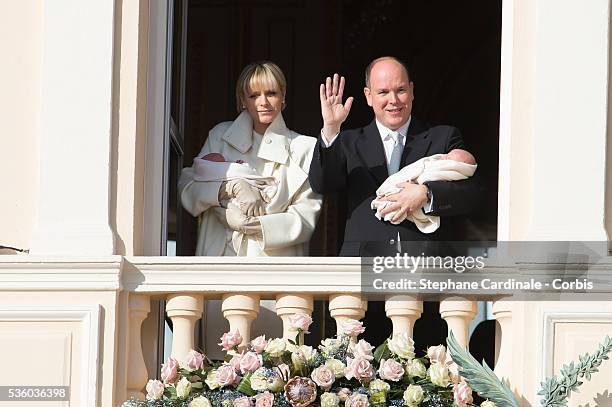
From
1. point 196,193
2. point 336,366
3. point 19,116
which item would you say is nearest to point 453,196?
point 336,366

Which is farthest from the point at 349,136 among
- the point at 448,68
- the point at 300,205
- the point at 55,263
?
the point at 448,68

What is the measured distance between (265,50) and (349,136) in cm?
518

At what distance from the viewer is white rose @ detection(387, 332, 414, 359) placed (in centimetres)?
755

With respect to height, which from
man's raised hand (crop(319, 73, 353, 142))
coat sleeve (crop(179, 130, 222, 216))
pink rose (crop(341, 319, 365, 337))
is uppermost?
man's raised hand (crop(319, 73, 353, 142))

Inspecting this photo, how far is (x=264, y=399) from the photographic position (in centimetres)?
734

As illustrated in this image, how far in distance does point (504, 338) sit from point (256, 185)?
1.39 metres

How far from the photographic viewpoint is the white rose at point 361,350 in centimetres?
747

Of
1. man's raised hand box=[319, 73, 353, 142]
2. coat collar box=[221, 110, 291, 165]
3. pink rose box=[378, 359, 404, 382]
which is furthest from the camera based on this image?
coat collar box=[221, 110, 291, 165]

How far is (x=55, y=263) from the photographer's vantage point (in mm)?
7793

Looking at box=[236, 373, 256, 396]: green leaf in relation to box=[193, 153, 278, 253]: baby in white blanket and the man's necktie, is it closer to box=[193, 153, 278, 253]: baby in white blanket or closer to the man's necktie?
box=[193, 153, 278, 253]: baby in white blanket

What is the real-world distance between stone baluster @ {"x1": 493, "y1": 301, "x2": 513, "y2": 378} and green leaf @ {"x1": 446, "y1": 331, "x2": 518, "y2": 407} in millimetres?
267

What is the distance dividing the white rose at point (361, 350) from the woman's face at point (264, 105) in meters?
1.50

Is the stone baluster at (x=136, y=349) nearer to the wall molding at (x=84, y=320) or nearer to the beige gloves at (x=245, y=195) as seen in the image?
the wall molding at (x=84, y=320)

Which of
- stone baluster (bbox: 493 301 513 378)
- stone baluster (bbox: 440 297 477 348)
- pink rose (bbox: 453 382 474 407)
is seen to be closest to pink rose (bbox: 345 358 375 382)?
pink rose (bbox: 453 382 474 407)
